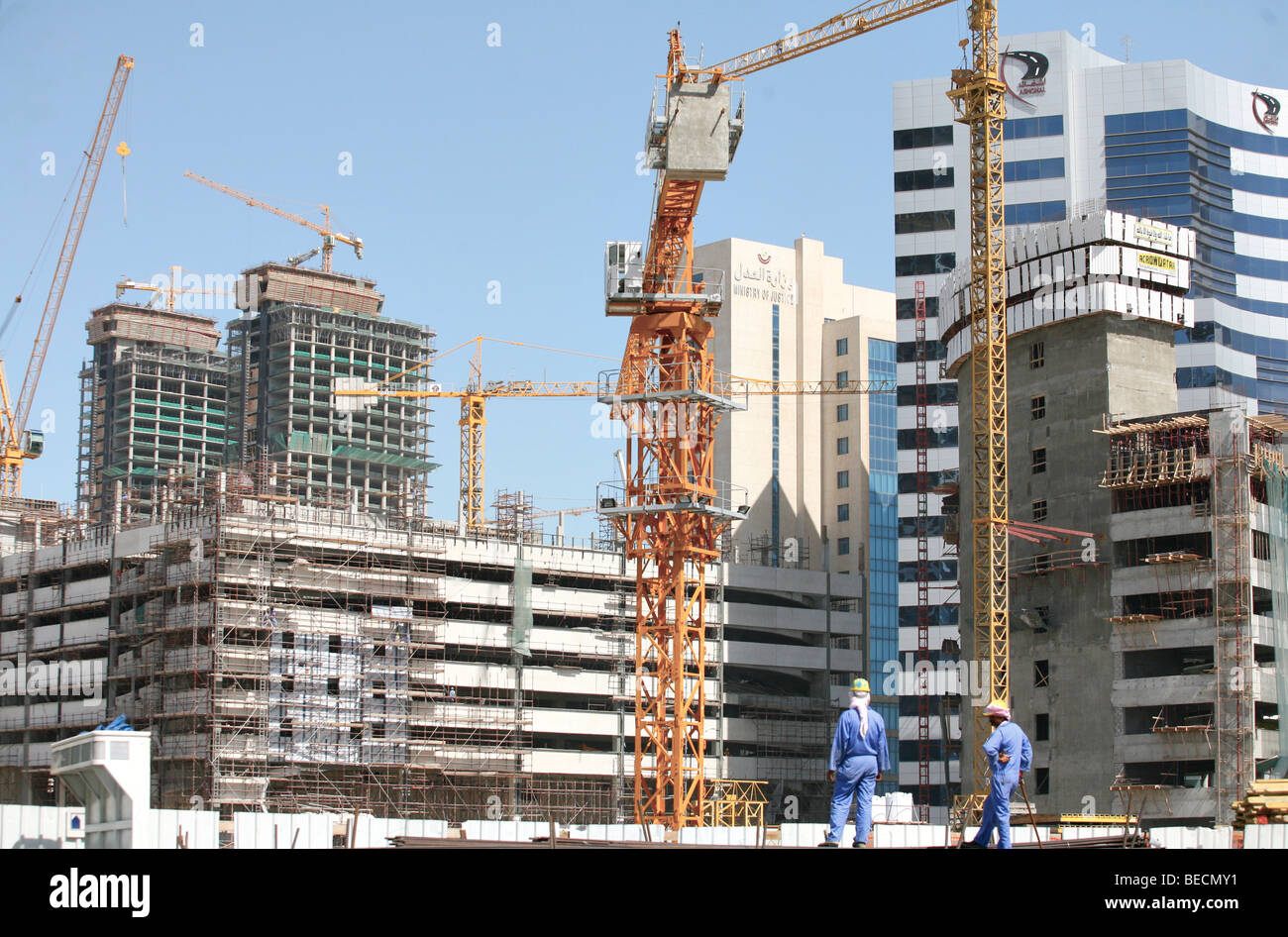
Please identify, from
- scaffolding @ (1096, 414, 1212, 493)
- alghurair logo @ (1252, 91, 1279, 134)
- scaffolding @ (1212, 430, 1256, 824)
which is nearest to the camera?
scaffolding @ (1212, 430, 1256, 824)

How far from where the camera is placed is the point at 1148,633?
273ft

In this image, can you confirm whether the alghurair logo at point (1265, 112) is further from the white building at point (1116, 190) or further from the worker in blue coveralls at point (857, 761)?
the worker in blue coveralls at point (857, 761)

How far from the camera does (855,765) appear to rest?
24578mm

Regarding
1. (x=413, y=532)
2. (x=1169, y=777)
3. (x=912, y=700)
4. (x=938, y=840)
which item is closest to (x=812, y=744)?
(x=912, y=700)

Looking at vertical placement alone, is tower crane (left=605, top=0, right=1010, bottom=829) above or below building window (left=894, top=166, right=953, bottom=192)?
below

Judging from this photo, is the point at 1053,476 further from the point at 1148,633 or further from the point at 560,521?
the point at 560,521

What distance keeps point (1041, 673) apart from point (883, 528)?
81514 millimetres

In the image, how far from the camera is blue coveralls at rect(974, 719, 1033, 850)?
24141mm

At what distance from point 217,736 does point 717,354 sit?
302ft

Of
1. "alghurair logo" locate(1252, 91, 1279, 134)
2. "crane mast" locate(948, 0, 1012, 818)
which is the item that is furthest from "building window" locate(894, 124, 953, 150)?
"crane mast" locate(948, 0, 1012, 818)

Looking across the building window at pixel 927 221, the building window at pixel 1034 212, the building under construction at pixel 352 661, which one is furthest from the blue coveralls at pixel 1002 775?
the building window at pixel 927 221
